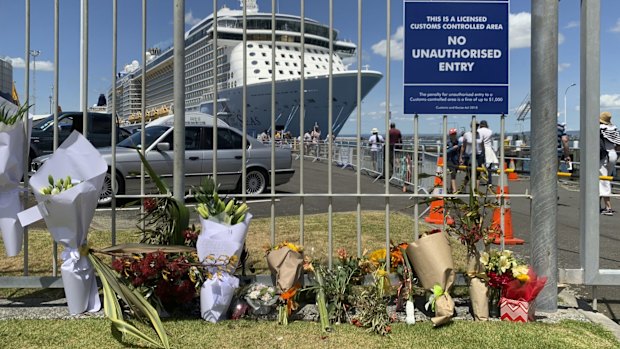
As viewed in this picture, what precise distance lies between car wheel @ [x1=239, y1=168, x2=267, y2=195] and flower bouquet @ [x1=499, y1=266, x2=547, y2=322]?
7.11 metres

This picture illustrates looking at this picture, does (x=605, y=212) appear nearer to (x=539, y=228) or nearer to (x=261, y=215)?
(x=261, y=215)

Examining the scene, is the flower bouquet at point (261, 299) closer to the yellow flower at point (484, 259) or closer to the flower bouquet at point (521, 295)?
the yellow flower at point (484, 259)

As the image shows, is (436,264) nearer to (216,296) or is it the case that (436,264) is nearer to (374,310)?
(374,310)

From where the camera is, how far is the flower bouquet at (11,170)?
139 inches

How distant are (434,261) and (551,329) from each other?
33.3 inches

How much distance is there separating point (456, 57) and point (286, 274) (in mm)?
1965

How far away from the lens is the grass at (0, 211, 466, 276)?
5051 millimetres

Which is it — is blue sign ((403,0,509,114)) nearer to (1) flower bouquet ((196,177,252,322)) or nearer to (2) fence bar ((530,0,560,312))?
(2) fence bar ((530,0,560,312))

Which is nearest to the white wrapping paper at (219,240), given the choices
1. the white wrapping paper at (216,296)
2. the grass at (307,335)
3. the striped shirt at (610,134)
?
the white wrapping paper at (216,296)

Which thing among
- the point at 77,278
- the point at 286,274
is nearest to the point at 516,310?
the point at 286,274

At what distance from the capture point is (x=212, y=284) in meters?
3.37

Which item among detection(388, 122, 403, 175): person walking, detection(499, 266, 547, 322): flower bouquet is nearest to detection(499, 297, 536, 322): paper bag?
detection(499, 266, 547, 322): flower bouquet

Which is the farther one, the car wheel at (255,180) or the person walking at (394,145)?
the person walking at (394,145)

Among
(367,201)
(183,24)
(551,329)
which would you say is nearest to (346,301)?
(551,329)
